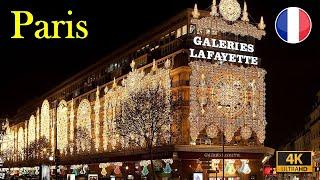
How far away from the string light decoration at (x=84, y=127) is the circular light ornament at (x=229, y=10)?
1679 inches

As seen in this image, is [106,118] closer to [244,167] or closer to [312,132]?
[244,167]

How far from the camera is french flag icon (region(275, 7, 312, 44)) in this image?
12148mm

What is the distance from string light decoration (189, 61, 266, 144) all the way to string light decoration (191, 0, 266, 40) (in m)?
4.60

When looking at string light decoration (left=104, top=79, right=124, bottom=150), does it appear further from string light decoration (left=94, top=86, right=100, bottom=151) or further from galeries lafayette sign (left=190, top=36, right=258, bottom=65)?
galeries lafayette sign (left=190, top=36, right=258, bottom=65)

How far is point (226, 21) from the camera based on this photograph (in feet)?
270

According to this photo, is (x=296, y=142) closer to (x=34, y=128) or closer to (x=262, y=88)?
(x=34, y=128)

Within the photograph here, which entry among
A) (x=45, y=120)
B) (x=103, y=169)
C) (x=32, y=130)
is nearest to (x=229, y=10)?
(x=103, y=169)

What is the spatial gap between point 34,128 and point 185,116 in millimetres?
102454

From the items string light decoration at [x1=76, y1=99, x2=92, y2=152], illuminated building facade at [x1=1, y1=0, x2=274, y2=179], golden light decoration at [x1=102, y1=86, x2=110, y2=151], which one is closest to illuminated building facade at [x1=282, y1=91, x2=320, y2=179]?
golden light decoration at [x1=102, y1=86, x2=110, y2=151]

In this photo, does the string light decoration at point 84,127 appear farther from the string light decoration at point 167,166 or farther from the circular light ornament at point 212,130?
the circular light ornament at point 212,130

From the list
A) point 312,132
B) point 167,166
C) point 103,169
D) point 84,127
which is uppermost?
point 84,127

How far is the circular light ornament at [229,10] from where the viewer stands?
81.6 metres

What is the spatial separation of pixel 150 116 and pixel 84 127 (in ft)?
135

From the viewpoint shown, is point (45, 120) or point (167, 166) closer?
point (167, 166)
